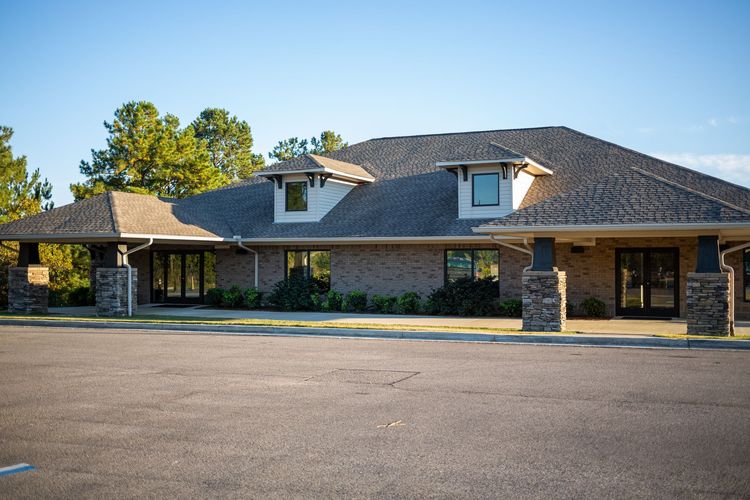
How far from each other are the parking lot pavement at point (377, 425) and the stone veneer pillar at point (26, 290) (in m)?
12.7

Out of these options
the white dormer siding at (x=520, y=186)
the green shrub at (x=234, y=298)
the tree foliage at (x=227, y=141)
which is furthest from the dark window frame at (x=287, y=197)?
the tree foliage at (x=227, y=141)

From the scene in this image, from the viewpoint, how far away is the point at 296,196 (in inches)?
1163

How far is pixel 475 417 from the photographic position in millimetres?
8828

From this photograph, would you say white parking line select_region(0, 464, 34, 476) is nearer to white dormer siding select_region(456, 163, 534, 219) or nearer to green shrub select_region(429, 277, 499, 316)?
green shrub select_region(429, 277, 499, 316)

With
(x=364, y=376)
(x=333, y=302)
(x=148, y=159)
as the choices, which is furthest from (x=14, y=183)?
(x=364, y=376)

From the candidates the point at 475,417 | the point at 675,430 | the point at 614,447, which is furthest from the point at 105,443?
the point at 675,430

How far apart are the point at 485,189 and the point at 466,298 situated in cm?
379

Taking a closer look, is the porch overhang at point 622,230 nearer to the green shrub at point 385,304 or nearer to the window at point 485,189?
the window at point 485,189

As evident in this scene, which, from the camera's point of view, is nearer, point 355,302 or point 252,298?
point 355,302

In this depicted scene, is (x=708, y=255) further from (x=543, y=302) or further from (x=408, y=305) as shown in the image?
(x=408, y=305)

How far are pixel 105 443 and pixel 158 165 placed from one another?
40.6 metres

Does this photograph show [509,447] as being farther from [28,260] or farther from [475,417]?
[28,260]

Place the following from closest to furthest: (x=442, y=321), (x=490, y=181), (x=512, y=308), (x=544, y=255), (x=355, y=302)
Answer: (x=544, y=255) → (x=442, y=321) → (x=512, y=308) → (x=490, y=181) → (x=355, y=302)

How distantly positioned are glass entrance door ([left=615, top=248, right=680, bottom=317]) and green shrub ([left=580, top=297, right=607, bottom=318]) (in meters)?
0.74
